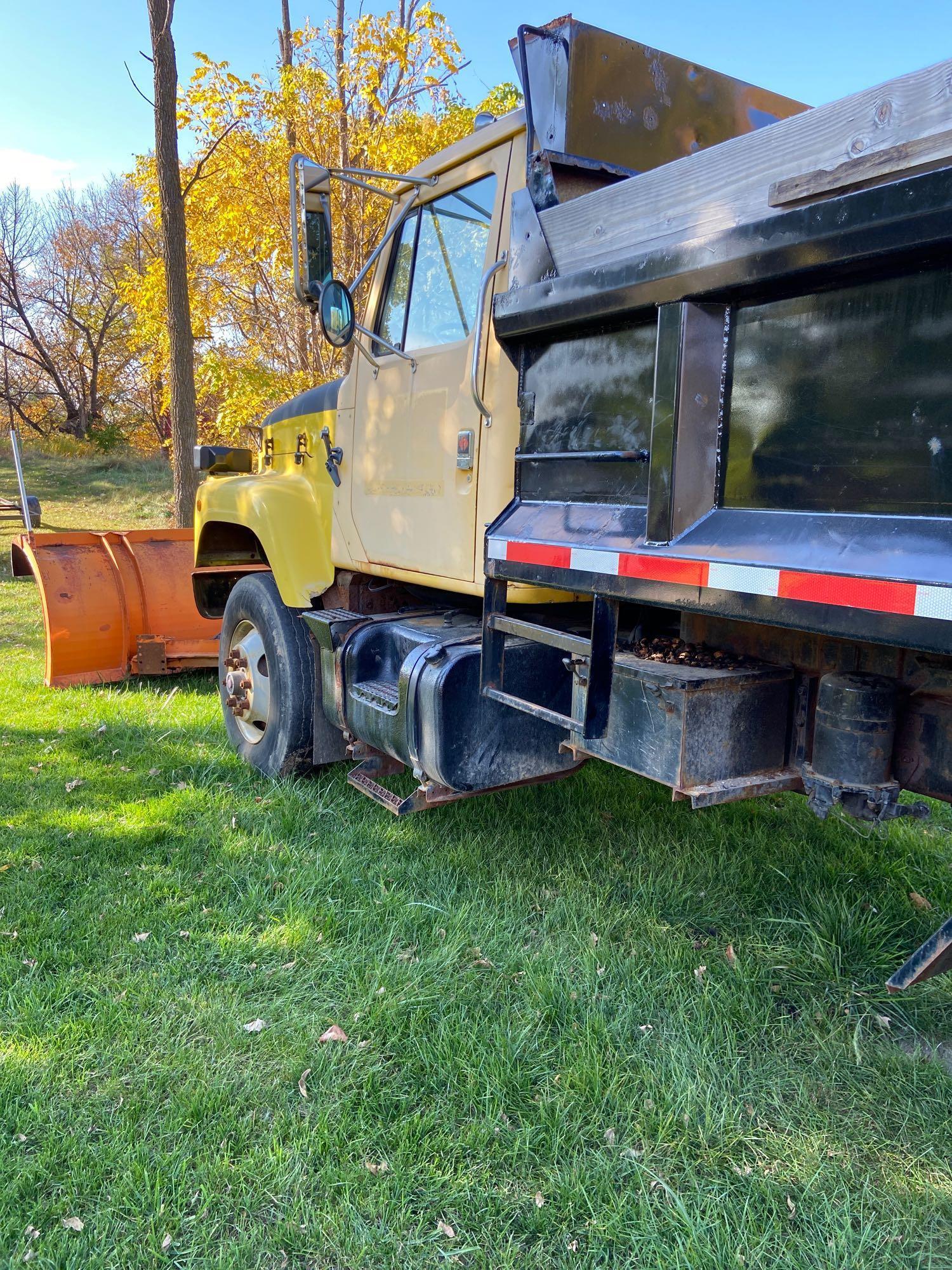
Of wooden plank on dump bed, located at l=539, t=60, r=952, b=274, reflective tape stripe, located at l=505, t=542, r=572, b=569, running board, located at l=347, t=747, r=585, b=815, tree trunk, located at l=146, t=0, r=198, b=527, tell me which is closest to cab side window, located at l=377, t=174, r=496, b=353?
wooden plank on dump bed, located at l=539, t=60, r=952, b=274

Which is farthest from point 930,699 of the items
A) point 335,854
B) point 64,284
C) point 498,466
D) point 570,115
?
point 64,284

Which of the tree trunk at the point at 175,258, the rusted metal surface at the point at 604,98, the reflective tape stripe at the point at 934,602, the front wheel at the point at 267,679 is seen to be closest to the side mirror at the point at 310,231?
the rusted metal surface at the point at 604,98

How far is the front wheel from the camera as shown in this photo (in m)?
4.32

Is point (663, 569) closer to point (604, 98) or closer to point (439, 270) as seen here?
point (604, 98)

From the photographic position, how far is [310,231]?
337cm

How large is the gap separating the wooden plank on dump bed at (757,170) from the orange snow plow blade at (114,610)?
14.9 ft

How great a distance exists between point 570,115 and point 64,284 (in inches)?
1333

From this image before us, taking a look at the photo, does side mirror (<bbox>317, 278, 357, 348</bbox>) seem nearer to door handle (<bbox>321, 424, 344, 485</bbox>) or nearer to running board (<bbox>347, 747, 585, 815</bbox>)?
door handle (<bbox>321, 424, 344, 485</bbox>)

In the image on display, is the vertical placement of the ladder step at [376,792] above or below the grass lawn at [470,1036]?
above

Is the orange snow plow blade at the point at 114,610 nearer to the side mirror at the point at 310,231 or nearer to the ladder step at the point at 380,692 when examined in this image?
the ladder step at the point at 380,692

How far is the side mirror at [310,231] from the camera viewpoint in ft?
10.9

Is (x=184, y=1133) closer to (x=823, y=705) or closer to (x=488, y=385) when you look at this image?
(x=823, y=705)

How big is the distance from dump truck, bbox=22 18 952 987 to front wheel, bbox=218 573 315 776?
6 cm

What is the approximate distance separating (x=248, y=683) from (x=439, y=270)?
2267mm
